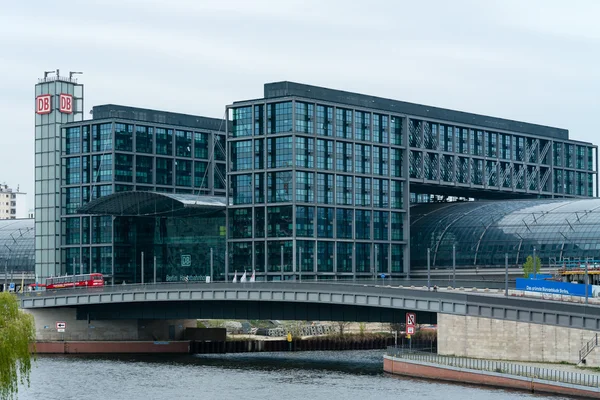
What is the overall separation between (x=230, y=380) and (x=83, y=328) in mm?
52238

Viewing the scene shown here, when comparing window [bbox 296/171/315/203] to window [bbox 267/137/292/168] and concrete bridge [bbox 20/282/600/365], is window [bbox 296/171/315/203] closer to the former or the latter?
A: window [bbox 267/137/292/168]

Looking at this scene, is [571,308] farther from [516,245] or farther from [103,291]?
[516,245]

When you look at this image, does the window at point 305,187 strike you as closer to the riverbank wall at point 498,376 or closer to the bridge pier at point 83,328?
the bridge pier at point 83,328

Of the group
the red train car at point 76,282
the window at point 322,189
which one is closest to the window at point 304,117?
the window at point 322,189

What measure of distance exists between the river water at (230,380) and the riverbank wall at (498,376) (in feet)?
5.47

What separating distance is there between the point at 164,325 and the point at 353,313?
41185 mm

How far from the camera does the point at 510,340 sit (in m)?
110

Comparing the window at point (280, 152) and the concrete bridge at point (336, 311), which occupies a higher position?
the window at point (280, 152)

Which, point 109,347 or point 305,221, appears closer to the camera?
point 109,347

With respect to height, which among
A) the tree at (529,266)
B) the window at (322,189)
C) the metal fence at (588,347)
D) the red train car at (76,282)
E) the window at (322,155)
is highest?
the window at (322,155)

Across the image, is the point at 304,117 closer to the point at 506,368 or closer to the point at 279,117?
the point at 279,117

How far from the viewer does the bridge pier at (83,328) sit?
160 m

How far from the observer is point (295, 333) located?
193 m

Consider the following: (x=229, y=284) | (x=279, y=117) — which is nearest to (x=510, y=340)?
(x=229, y=284)
